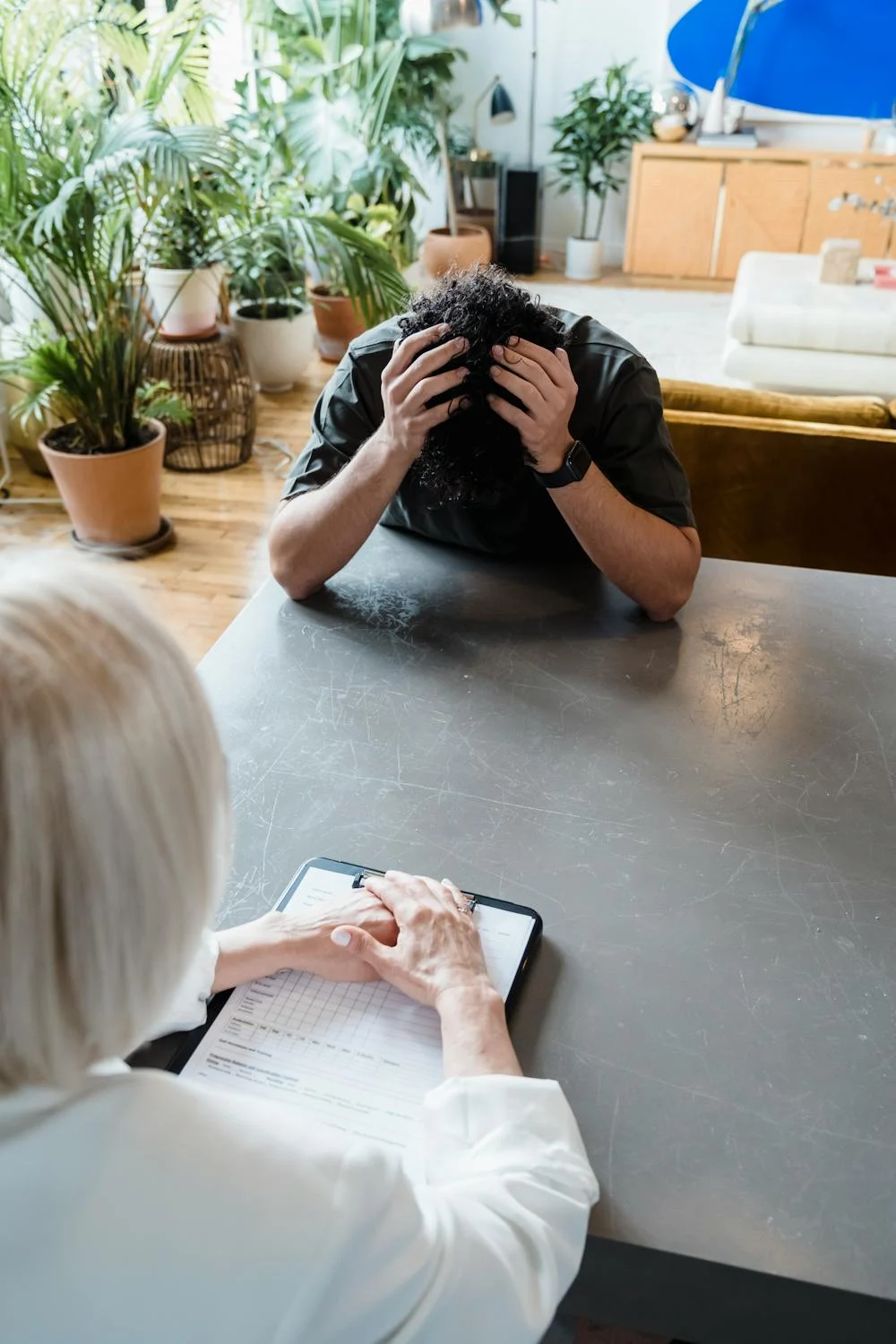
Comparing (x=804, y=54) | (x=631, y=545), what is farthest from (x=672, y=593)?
(x=804, y=54)

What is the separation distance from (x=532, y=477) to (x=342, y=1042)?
961 millimetres

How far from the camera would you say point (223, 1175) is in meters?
0.57

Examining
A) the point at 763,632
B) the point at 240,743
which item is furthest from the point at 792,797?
the point at 240,743

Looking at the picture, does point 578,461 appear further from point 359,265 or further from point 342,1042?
point 359,265

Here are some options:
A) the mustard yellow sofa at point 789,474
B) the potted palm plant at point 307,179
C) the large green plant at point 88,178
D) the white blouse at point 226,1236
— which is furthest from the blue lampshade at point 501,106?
the white blouse at point 226,1236

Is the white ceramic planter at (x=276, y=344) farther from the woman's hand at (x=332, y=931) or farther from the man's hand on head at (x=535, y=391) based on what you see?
the woman's hand at (x=332, y=931)

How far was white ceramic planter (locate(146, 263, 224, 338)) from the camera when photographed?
3.64 m

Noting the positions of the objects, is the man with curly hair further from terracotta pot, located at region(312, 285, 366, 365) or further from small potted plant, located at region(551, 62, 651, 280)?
small potted plant, located at region(551, 62, 651, 280)

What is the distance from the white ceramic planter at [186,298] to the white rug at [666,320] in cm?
152

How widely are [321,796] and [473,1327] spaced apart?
1.90 feet

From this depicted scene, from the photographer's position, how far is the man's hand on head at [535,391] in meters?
1.40

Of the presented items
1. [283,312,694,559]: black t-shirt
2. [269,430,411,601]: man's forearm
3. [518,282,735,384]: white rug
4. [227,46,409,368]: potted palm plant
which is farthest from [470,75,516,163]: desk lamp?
[269,430,411,601]: man's forearm

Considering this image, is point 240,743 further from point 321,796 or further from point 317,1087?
point 317,1087

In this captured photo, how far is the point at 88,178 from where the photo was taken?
2.65 m
